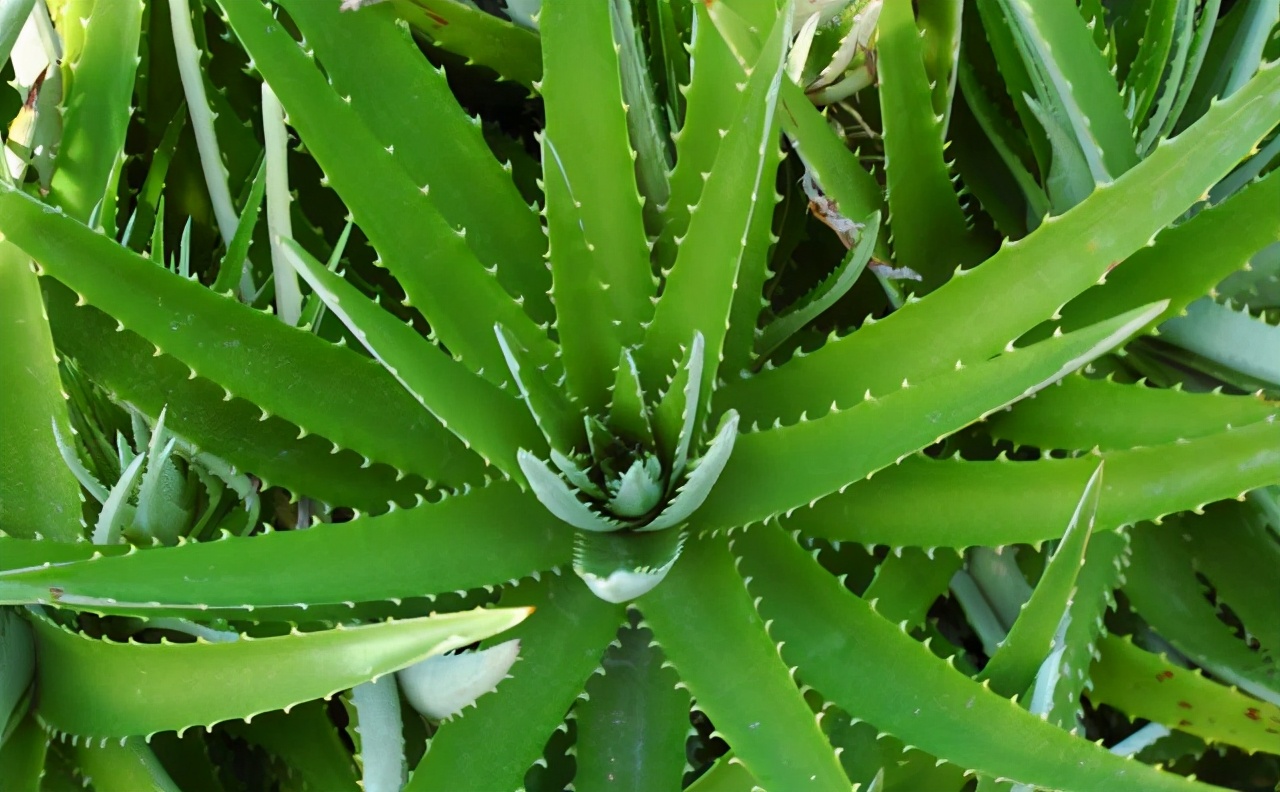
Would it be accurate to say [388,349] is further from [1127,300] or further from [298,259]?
[1127,300]

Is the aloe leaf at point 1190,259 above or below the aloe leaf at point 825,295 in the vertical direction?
below

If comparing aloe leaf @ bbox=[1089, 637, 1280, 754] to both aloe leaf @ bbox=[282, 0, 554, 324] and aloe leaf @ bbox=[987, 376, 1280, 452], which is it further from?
aloe leaf @ bbox=[282, 0, 554, 324]

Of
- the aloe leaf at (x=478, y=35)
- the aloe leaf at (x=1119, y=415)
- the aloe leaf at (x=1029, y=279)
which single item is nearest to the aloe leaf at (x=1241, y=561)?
the aloe leaf at (x=1119, y=415)

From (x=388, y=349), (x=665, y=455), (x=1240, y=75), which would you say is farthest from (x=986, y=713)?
(x=1240, y=75)

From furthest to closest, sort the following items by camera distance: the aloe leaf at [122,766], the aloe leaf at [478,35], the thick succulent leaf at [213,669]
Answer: the aloe leaf at [478,35] < the aloe leaf at [122,766] < the thick succulent leaf at [213,669]

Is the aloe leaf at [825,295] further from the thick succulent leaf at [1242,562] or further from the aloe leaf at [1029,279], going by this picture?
the thick succulent leaf at [1242,562]

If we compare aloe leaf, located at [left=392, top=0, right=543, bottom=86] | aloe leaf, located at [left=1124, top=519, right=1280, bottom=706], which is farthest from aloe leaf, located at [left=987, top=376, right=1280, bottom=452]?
aloe leaf, located at [left=392, top=0, right=543, bottom=86]
